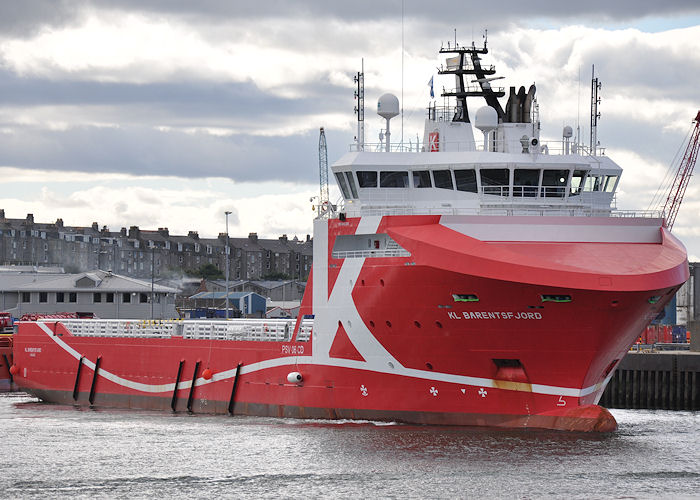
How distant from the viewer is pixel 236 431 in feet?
116

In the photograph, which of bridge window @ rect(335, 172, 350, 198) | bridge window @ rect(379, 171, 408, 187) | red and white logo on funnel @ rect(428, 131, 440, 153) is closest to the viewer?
bridge window @ rect(379, 171, 408, 187)

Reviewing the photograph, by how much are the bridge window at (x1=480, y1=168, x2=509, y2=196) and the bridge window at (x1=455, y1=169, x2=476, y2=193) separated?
0.31 metres

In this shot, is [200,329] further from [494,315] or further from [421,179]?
[494,315]

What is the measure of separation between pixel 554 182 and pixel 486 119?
9.70ft

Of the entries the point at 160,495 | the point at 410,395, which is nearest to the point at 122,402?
the point at 410,395

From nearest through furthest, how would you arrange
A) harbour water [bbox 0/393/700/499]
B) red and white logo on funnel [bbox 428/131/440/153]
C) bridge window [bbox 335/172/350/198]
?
harbour water [bbox 0/393/700/499]
bridge window [bbox 335/172/350/198]
red and white logo on funnel [bbox 428/131/440/153]

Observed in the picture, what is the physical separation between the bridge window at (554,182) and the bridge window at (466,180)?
2.13 metres

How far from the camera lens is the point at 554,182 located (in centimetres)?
3569

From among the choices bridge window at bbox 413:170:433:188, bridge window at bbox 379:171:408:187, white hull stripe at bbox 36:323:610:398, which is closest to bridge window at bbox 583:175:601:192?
bridge window at bbox 413:170:433:188

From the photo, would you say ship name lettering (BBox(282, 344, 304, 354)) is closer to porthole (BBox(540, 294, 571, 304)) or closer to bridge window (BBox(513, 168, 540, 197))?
bridge window (BBox(513, 168, 540, 197))

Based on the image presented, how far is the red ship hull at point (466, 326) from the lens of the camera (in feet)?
102

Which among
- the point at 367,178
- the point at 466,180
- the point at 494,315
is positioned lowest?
the point at 494,315

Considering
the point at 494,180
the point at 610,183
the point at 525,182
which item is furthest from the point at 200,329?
the point at 610,183

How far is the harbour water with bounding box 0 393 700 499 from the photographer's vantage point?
88.9 feet
